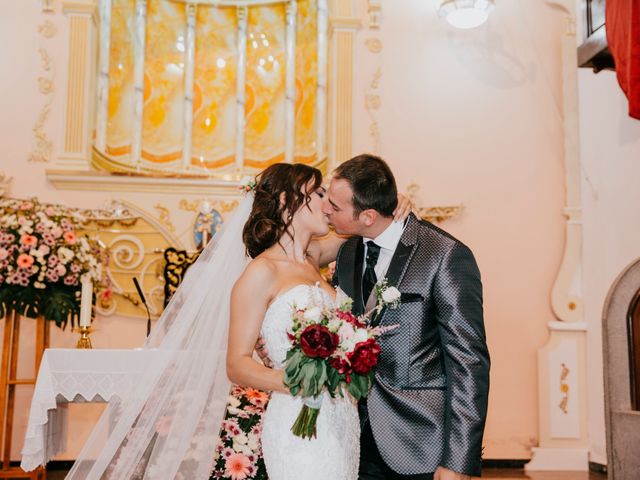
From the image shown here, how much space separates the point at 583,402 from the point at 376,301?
4.47m

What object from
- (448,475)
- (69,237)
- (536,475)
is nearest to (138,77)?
(69,237)

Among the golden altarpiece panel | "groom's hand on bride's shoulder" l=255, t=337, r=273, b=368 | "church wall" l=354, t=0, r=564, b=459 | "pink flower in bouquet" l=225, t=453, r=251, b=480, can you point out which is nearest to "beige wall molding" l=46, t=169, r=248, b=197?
the golden altarpiece panel

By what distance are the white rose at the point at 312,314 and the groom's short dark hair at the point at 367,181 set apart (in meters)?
0.49

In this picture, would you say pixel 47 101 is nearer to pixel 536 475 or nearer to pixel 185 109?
pixel 185 109

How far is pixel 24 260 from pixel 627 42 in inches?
165

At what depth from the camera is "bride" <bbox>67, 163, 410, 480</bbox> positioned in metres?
2.54

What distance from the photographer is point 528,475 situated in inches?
241

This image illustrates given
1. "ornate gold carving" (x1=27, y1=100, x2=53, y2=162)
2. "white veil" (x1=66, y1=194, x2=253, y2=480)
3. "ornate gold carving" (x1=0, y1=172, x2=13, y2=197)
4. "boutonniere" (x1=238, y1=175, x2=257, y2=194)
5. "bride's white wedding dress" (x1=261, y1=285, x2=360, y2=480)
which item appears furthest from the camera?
"ornate gold carving" (x1=27, y1=100, x2=53, y2=162)

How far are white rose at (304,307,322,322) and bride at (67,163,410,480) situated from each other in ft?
1.04

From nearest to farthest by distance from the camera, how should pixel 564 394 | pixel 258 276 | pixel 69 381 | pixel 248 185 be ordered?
pixel 258 276 → pixel 248 185 → pixel 69 381 → pixel 564 394

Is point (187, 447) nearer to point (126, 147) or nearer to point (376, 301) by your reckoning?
point (376, 301)

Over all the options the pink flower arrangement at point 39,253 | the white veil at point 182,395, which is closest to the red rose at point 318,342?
the white veil at point 182,395

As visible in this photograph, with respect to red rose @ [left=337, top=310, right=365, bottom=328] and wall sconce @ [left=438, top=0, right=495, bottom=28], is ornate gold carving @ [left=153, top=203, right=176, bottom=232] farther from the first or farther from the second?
red rose @ [left=337, top=310, right=365, bottom=328]

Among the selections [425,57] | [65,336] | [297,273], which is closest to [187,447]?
[297,273]
